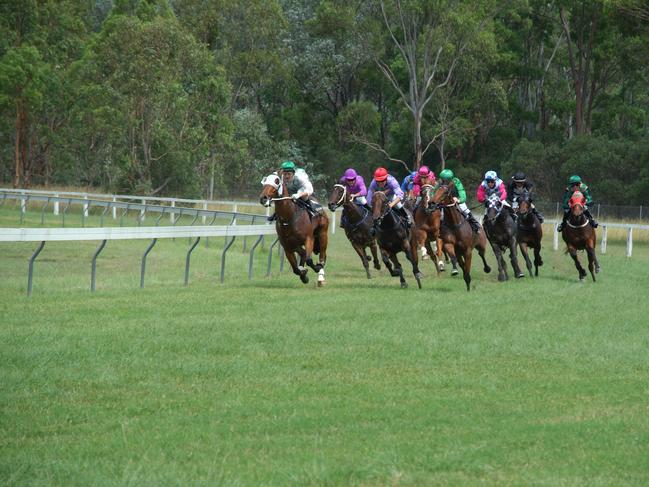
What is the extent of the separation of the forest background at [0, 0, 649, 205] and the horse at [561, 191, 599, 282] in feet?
86.0

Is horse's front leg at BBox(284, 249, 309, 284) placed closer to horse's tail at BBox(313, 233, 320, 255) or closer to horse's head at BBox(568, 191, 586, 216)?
horse's tail at BBox(313, 233, 320, 255)

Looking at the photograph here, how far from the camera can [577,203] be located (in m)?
20.8

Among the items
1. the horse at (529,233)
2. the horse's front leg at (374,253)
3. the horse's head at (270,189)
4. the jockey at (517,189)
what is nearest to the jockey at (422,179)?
the horse's front leg at (374,253)

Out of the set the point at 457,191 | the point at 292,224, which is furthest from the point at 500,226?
the point at 292,224

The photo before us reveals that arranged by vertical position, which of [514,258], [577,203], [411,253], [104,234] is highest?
[577,203]

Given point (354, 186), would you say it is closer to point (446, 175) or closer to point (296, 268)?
point (446, 175)

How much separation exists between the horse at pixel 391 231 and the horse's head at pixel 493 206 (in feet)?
8.07

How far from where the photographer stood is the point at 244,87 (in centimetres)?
6788

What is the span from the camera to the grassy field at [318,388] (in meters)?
6.58

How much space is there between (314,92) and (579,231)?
155 ft

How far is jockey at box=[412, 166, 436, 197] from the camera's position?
21.0 metres

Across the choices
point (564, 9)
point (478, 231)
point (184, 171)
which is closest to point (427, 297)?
point (478, 231)

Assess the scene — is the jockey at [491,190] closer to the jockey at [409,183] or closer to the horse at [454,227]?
the jockey at [409,183]

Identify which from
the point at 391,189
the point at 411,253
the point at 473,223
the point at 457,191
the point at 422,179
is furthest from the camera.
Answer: the point at 422,179
